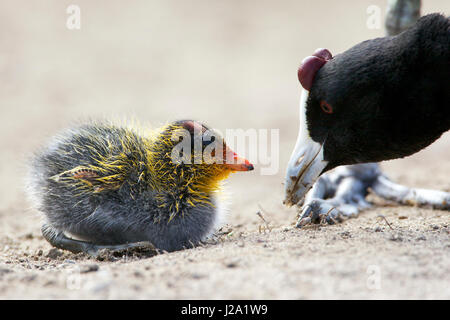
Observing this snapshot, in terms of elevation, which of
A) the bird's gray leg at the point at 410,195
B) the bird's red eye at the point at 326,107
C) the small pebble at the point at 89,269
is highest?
the bird's red eye at the point at 326,107

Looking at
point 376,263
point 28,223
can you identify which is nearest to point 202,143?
point 376,263

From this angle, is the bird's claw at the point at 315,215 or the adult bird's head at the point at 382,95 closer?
the adult bird's head at the point at 382,95

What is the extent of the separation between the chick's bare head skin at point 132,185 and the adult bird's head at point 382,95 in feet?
2.62

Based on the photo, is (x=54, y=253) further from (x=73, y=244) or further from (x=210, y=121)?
(x=210, y=121)

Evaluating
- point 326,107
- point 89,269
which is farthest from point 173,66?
point 89,269

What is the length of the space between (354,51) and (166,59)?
11.9 metres

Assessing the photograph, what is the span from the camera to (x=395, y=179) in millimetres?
7480

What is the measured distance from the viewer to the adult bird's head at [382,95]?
3834 millimetres

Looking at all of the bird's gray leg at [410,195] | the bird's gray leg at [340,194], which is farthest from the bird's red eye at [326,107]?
the bird's gray leg at [410,195]

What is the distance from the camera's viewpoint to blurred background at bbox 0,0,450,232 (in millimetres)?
10016

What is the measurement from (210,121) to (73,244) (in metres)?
6.86

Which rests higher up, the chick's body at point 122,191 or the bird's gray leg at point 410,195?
the chick's body at point 122,191

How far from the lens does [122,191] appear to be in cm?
445

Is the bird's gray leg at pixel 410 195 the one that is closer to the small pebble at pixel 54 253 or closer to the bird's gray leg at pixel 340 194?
the bird's gray leg at pixel 340 194
